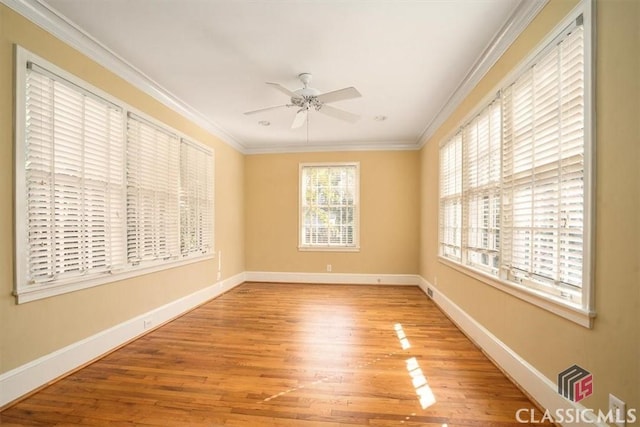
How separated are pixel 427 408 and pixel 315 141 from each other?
474cm

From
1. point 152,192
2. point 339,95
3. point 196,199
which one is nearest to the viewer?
point 339,95

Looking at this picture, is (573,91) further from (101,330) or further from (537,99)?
(101,330)

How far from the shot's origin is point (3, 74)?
201 cm

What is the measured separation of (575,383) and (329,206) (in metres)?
4.72

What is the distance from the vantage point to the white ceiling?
87.2 inches

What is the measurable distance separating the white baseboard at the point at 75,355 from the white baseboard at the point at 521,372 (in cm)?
345

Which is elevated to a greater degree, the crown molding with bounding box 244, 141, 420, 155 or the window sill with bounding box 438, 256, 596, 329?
the crown molding with bounding box 244, 141, 420, 155

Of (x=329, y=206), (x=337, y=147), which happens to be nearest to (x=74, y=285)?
(x=329, y=206)

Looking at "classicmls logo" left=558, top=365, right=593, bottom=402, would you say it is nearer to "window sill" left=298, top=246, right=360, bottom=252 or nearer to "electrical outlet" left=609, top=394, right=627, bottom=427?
"electrical outlet" left=609, top=394, right=627, bottom=427

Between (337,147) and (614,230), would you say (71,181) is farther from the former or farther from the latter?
(337,147)

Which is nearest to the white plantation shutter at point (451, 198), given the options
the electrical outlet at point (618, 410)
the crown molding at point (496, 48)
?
the crown molding at point (496, 48)

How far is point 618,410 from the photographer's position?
55.8 inches

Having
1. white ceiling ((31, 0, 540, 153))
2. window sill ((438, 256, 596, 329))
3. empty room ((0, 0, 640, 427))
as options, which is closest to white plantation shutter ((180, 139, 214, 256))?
empty room ((0, 0, 640, 427))
